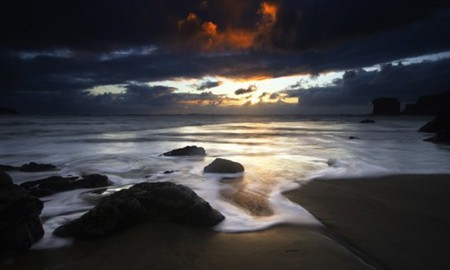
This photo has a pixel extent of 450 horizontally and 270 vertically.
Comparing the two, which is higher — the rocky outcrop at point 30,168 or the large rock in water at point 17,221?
the large rock in water at point 17,221

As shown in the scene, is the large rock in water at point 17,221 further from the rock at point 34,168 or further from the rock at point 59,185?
the rock at point 34,168

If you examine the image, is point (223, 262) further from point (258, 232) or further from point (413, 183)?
point (413, 183)

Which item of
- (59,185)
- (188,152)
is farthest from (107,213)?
(188,152)

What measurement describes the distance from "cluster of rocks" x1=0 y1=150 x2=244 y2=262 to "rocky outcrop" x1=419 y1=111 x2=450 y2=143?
750 inches

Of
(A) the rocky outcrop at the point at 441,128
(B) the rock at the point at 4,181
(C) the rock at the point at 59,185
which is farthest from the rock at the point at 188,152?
(A) the rocky outcrop at the point at 441,128

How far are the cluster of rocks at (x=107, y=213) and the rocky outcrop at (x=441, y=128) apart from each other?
1905cm

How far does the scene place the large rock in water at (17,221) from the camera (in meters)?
3.54

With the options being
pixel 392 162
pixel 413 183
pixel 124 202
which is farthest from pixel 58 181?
pixel 392 162

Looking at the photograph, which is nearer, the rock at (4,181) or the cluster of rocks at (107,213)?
the cluster of rocks at (107,213)

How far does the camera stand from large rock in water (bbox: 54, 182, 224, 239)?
4.13 meters

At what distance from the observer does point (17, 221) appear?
373cm

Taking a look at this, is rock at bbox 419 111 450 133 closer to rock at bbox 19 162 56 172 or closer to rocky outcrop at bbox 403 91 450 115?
rock at bbox 19 162 56 172

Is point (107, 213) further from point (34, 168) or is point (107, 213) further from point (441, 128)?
point (441, 128)

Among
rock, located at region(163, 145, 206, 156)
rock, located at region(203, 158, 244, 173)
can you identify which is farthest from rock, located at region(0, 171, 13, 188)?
rock, located at region(163, 145, 206, 156)
